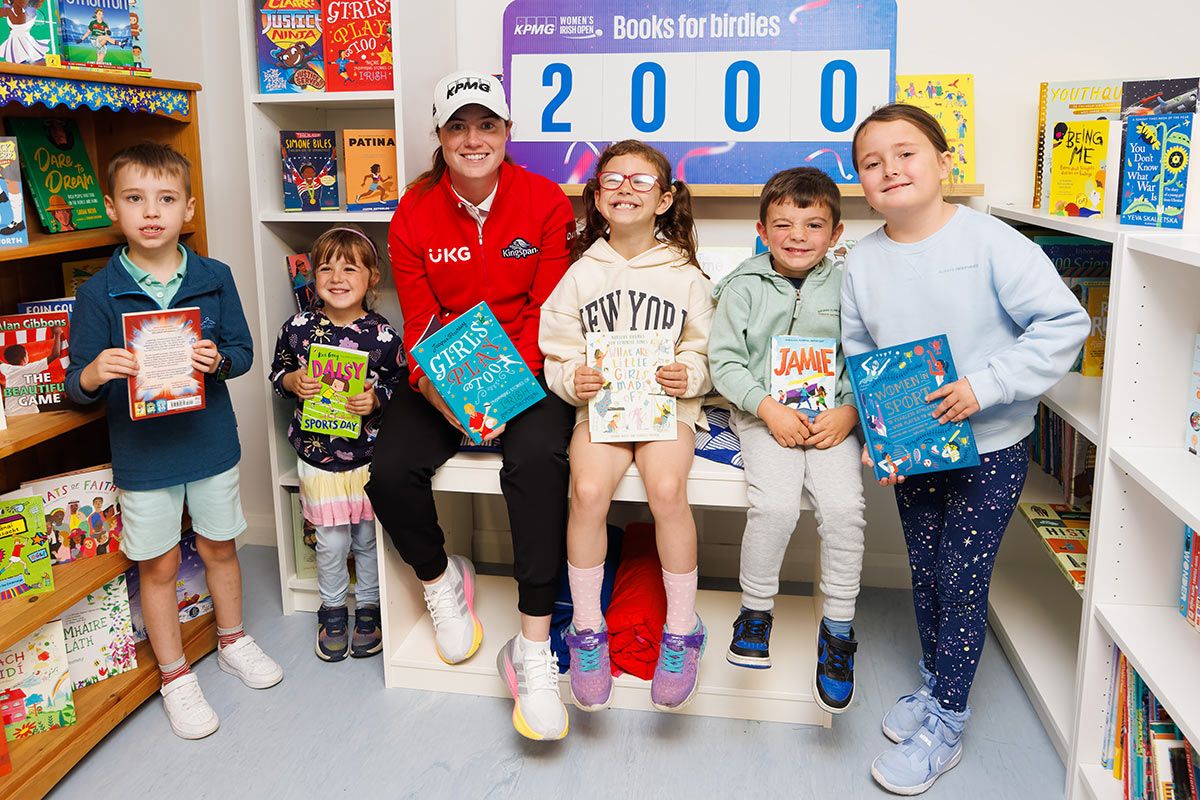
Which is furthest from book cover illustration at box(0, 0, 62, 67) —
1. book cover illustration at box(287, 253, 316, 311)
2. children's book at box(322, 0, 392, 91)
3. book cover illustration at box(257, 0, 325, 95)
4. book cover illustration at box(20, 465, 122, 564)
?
book cover illustration at box(20, 465, 122, 564)

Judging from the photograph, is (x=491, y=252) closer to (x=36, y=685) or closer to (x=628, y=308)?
(x=628, y=308)

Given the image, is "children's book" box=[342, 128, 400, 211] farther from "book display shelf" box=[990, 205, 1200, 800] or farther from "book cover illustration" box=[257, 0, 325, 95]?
"book display shelf" box=[990, 205, 1200, 800]

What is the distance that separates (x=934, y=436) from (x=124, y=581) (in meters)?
1.85

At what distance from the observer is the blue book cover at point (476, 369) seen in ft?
7.07

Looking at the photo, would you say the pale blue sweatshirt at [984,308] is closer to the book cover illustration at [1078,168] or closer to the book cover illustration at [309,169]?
the book cover illustration at [1078,168]

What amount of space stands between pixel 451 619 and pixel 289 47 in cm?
148

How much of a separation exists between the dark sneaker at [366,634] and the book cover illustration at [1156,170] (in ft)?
6.62

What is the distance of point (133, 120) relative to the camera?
2559 mm

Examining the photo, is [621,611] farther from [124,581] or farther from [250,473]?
[250,473]

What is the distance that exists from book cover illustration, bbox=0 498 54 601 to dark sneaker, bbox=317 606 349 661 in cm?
68

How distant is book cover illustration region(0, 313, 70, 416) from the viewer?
2.17 meters

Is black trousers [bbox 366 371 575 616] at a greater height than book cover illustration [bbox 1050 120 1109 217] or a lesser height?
lesser

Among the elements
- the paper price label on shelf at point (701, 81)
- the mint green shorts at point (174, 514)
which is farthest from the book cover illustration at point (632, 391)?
the mint green shorts at point (174, 514)

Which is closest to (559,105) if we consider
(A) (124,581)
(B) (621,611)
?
(B) (621,611)
